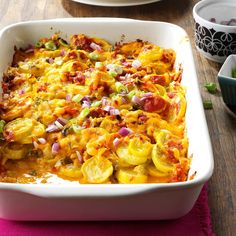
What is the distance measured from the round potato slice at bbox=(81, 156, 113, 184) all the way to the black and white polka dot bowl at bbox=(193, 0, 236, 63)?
3.57 ft

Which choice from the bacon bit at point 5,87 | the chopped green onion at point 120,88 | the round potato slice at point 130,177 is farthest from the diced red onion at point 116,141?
the bacon bit at point 5,87

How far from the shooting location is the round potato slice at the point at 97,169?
1.94 m

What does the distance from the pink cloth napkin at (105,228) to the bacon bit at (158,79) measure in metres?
0.73

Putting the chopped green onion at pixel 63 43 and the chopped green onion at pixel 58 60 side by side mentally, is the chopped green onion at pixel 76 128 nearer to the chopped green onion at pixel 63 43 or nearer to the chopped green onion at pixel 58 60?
the chopped green onion at pixel 58 60

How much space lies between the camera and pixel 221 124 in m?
2.43

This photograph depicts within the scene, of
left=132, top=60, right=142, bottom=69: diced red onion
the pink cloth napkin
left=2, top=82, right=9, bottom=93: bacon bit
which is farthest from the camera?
left=132, top=60, right=142, bottom=69: diced red onion

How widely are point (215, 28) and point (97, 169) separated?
1.13 meters

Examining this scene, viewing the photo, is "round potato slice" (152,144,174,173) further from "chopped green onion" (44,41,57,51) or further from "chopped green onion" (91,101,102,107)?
"chopped green onion" (44,41,57,51)

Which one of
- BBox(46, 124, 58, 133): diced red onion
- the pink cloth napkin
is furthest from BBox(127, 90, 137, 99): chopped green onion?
the pink cloth napkin

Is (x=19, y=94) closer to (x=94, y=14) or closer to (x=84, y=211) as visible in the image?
(x=84, y=211)

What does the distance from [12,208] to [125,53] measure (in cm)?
116

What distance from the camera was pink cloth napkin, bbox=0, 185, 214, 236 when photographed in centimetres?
182

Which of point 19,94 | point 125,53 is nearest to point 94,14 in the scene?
point 125,53

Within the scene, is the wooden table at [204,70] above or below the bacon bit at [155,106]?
below
